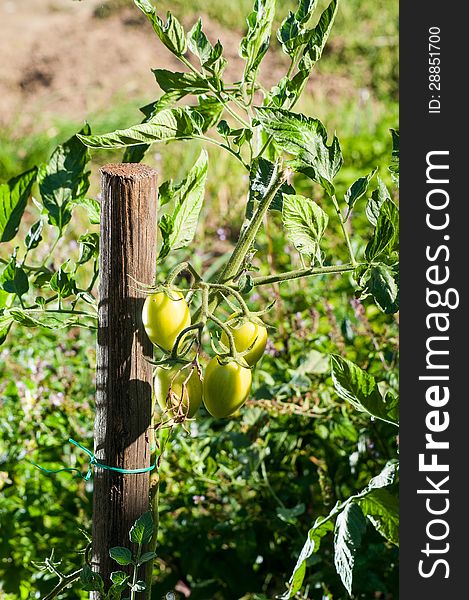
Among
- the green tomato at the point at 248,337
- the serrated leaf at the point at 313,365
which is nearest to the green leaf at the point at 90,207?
the green tomato at the point at 248,337

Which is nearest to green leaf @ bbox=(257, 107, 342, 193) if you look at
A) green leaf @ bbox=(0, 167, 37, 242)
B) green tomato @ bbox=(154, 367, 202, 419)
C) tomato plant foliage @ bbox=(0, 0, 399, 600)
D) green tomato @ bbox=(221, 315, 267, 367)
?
tomato plant foliage @ bbox=(0, 0, 399, 600)

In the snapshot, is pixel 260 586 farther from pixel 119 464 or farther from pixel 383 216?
pixel 383 216

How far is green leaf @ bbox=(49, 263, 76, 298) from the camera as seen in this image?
4.58ft

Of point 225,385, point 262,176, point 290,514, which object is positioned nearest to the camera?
point 225,385

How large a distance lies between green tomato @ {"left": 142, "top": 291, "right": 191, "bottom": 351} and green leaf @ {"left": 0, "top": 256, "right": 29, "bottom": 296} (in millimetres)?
239

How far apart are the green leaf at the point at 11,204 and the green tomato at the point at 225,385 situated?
0.44m

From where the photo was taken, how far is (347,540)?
129 cm

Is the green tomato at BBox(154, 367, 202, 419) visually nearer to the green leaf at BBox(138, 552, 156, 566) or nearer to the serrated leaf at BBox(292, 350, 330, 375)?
the green leaf at BBox(138, 552, 156, 566)

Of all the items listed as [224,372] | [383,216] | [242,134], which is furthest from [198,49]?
[224,372]

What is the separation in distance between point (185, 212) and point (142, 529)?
1.60 feet

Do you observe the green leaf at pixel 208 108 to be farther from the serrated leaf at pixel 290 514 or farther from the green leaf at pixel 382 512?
the serrated leaf at pixel 290 514

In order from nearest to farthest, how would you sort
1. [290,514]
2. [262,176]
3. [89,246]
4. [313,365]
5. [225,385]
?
[225,385], [262,176], [89,246], [290,514], [313,365]

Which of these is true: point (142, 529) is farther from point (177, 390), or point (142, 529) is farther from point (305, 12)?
point (305, 12)

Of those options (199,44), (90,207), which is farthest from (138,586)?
(199,44)
